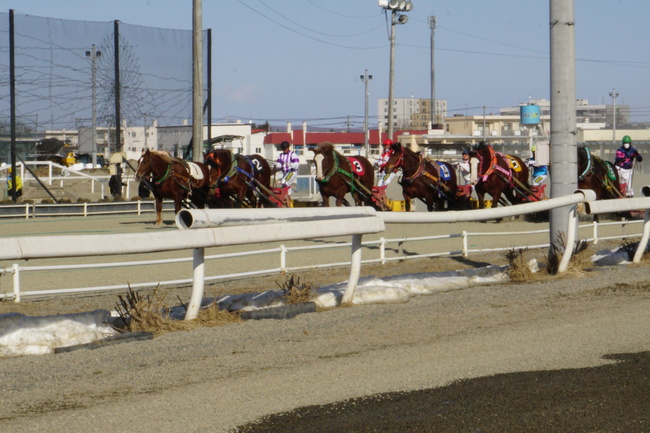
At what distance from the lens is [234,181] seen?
22.9 m

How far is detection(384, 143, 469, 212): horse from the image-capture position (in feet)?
71.4

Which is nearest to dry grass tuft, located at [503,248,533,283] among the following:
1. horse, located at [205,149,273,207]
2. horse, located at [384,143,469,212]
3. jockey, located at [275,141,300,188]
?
horse, located at [384,143,469,212]

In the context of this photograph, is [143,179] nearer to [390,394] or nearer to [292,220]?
[292,220]

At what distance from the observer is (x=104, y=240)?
263 inches

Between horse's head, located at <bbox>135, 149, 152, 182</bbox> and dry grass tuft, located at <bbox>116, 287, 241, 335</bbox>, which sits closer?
dry grass tuft, located at <bbox>116, 287, 241, 335</bbox>

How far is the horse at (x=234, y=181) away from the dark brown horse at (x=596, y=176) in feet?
24.9

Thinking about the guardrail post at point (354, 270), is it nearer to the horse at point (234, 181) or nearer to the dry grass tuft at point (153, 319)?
the dry grass tuft at point (153, 319)

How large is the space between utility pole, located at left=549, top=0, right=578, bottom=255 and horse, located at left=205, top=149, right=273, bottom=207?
38.9 ft

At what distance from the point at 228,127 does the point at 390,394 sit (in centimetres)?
8503

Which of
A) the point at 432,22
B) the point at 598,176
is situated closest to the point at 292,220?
the point at 598,176

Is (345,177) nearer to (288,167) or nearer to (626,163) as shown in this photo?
(288,167)

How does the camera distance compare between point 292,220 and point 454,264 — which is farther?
point 454,264

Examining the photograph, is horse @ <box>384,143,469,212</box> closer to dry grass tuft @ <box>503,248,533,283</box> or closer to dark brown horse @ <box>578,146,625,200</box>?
dark brown horse @ <box>578,146,625,200</box>

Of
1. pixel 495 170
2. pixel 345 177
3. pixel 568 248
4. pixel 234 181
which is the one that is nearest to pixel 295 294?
pixel 568 248
